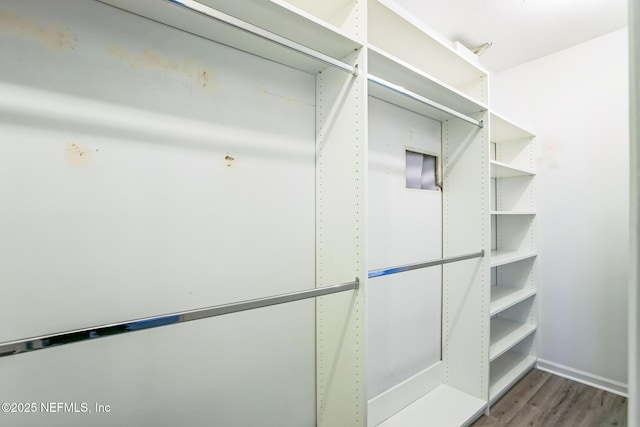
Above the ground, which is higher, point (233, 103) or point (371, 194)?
point (233, 103)

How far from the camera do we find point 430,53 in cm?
161

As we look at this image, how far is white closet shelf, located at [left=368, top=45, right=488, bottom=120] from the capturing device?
130 cm

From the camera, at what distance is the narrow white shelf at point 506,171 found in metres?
2.20

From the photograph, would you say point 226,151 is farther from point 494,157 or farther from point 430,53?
point 494,157

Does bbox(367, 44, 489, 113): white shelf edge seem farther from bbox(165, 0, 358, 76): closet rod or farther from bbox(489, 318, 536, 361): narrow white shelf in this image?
bbox(489, 318, 536, 361): narrow white shelf

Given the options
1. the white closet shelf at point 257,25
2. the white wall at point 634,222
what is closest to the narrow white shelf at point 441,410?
the white wall at point 634,222

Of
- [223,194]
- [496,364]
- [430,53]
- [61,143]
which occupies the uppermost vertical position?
[430,53]

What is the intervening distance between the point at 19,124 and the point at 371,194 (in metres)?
1.46

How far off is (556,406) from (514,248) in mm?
1265

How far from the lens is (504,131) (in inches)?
94.9

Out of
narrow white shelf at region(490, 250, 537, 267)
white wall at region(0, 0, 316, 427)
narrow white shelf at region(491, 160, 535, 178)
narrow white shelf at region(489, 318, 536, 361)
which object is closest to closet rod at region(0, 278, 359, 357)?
white wall at region(0, 0, 316, 427)

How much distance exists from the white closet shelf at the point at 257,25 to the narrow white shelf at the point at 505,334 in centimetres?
222

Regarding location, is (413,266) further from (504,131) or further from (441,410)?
(504,131)

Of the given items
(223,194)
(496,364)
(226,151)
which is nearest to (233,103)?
(226,151)
